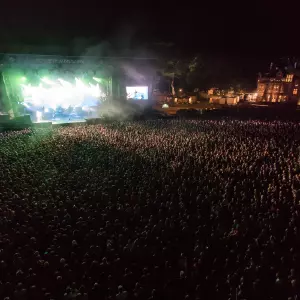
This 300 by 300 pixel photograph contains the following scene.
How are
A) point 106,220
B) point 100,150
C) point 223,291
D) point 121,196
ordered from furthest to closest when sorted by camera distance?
point 100,150, point 121,196, point 106,220, point 223,291

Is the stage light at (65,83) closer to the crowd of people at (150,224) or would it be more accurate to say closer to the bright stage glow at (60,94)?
the bright stage glow at (60,94)

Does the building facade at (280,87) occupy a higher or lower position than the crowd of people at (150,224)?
higher

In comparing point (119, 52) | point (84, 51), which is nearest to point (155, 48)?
point (119, 52)

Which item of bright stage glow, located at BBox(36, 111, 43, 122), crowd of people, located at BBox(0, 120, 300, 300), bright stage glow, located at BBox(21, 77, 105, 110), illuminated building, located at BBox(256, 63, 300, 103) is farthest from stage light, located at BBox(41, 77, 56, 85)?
illuminated building, located at BBox(256, 63, 300, 103)

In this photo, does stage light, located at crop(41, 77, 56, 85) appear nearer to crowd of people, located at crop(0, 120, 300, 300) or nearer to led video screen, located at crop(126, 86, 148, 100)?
led video screen, located at crop(126, 86, 148, 100)

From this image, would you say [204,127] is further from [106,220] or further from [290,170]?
[106,220]

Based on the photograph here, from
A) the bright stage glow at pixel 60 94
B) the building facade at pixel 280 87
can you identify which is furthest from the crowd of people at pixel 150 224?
the building facade at pixel 280 87
